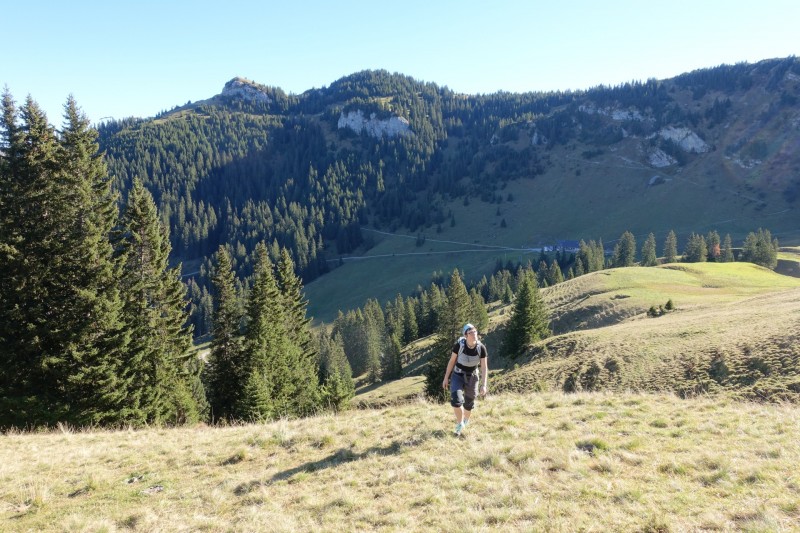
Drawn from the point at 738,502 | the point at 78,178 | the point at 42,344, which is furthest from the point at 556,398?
the point at 78,178

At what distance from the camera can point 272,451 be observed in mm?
12023

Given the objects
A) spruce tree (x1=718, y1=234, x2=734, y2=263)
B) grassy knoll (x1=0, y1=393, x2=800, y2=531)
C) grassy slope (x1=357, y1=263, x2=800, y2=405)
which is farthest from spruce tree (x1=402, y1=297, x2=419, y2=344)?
grassy knoll (x1=0, y1=393, x2=800, y2=531)

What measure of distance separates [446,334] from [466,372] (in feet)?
132

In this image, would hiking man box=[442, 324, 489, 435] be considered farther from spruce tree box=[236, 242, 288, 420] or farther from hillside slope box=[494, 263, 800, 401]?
spruce tree box=[236, 242, 288, 420]

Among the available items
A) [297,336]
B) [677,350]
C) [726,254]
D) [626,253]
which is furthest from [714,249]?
[297,336]

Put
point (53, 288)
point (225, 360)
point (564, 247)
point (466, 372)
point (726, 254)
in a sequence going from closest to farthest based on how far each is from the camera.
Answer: point (466, 372) < point (53, 288) < point (225, 360) < point (726, 254) < point (564, 247)

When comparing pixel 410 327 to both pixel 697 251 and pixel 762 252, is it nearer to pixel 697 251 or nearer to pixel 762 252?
pixel 697 251

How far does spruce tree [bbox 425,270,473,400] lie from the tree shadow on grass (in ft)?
111

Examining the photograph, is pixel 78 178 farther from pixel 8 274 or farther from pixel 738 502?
pixel 738 502

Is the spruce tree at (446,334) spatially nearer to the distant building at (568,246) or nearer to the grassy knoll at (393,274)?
the grassy knoll at (393,274)

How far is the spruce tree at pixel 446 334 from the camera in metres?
45.9

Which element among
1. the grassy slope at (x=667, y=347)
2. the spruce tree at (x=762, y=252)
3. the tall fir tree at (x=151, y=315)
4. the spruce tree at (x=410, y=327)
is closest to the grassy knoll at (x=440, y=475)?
the tall fir tree at (x=151, y=315)

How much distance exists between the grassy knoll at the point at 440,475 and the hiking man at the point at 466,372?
742mm

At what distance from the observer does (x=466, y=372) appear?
12148 mm
